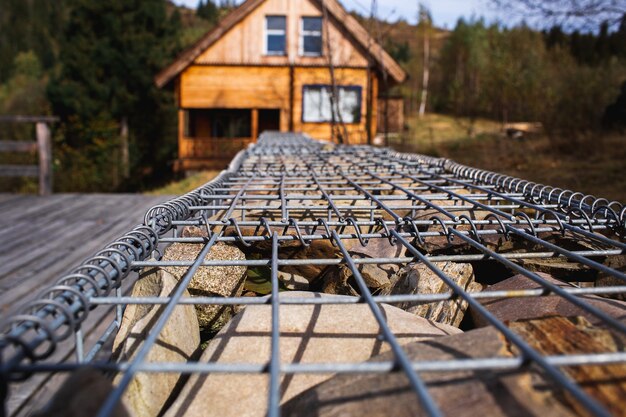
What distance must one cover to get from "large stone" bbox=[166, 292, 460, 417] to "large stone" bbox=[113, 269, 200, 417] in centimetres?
8

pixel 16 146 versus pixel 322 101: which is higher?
pixel 322 101

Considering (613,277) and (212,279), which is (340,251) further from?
(613,277)

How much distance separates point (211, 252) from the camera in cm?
218

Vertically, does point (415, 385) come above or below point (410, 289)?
above

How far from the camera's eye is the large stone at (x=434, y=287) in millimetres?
1857

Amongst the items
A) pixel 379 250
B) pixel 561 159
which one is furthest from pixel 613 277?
pixel 561 159

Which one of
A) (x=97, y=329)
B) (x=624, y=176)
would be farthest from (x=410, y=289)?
(x=624, y=176)

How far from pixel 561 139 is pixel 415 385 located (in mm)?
16981

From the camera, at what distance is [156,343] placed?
4.76 feet

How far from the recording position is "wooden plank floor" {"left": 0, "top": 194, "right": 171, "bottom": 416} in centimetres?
355

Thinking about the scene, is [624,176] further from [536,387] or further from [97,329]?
[536,387]

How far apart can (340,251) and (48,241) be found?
236 inches

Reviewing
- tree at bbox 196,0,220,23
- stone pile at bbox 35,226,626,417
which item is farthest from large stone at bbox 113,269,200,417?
tree at bbox 196,0,220,23

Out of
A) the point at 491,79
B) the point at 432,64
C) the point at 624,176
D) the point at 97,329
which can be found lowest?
the point at 97,329
